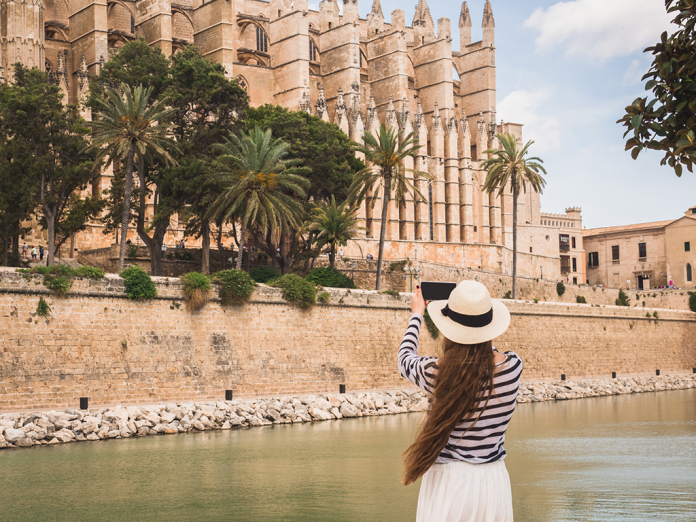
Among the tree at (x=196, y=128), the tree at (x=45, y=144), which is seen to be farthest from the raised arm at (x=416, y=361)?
the tree at (x=196, y=128)

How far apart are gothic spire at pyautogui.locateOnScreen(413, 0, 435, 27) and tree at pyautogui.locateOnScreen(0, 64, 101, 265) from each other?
127ft

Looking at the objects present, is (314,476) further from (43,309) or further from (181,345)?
(181,345)

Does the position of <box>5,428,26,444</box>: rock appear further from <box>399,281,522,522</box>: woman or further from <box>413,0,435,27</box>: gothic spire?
<box>413,0,435,27</box>: gothic spire

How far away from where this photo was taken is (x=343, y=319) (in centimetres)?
2783

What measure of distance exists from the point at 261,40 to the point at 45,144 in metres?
28.6

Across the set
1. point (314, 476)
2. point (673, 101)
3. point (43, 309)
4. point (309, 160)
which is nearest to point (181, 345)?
point (43, 309)

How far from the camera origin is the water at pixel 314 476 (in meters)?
11.7

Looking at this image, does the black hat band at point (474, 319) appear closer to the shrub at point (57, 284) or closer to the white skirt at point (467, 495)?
the white skirt at point (467, 495)

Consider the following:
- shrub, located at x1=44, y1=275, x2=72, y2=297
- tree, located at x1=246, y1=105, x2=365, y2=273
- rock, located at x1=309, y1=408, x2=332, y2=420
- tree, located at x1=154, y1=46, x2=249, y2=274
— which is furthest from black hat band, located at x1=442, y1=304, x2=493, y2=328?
tree, located at x1=246, y1=105, x2=365, y2=273

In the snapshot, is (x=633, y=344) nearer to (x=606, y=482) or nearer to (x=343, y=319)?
(x=343, y=319)

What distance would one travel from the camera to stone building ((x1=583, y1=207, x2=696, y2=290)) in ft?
197

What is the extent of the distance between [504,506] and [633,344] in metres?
38.5

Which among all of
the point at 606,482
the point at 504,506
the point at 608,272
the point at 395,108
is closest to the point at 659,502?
the point at 606,482

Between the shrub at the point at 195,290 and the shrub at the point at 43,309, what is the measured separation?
4026 mm
